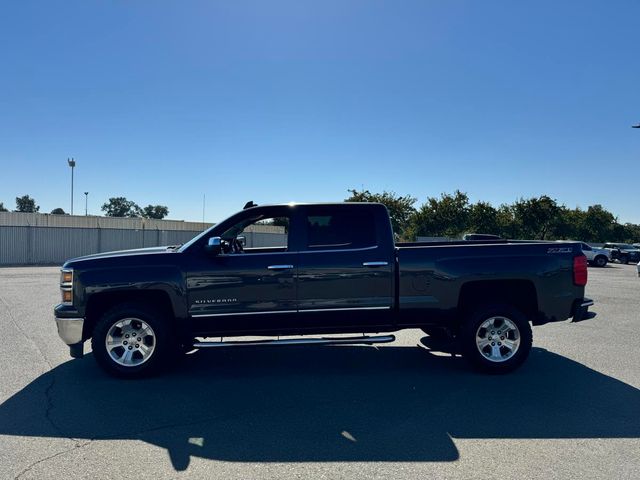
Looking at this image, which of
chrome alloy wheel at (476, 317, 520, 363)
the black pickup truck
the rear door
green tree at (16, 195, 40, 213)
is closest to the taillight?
the black pickup truck

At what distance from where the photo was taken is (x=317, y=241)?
5.67 m

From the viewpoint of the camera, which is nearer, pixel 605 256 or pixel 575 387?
pixel 575 387

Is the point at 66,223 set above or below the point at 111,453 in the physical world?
above

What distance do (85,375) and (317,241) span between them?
319cm

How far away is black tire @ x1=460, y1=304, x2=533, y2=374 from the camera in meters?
5.61

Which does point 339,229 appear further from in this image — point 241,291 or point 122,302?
point 122,302

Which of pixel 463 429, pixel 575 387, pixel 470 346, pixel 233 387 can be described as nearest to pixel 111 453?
pixel 233 387

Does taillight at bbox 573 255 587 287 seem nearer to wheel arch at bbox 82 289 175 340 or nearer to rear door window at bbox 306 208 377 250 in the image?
rear door window at bbox 306 208 377 250

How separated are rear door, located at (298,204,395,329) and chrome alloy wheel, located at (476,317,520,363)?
1.17m

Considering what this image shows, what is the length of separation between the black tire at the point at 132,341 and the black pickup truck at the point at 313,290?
0.04 feet

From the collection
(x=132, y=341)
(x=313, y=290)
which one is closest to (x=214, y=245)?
(x=313, y=290)

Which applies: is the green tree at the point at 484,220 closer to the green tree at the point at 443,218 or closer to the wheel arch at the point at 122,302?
the green tree at the point at 443,218

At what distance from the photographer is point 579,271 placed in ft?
18.8

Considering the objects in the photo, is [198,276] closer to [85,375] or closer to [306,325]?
[306,325]
